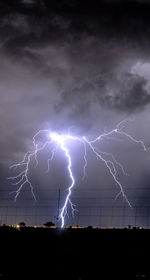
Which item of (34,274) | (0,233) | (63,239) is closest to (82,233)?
(63,239)

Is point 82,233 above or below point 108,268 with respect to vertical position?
above

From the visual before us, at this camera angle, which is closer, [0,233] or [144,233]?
[144,233]

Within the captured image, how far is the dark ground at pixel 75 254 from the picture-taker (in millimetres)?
27078

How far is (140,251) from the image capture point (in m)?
27.2

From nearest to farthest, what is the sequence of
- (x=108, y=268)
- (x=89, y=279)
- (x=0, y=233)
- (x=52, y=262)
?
(x=89, y=279)
(x=108, y=268)
(x=52, y=262)
(x=0, y=233)

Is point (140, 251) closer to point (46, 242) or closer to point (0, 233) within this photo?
point (46, 242)

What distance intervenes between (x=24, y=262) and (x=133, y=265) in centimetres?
714

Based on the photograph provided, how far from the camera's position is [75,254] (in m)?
29.0

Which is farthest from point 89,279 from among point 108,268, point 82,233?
point 82,233

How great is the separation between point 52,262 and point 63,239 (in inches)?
62.1

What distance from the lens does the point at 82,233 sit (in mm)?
29422

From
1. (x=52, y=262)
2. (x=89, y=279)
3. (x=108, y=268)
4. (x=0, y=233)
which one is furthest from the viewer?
(x=0, y=233)

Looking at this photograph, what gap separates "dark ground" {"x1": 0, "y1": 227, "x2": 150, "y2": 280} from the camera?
88.8 ft

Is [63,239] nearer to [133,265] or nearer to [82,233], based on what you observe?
[82,233]
